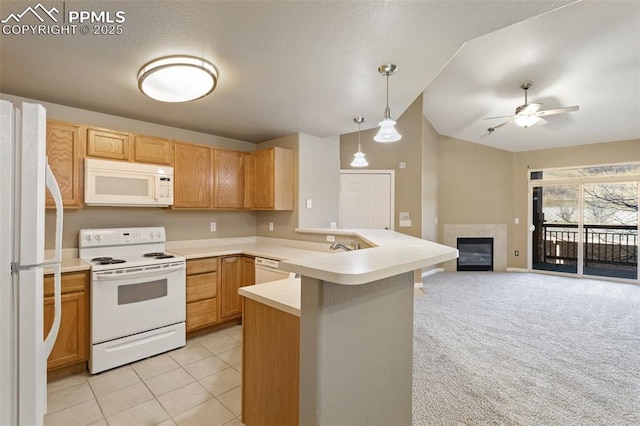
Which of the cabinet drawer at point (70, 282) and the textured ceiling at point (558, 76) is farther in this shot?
the textured ceiling at point (558, 76)

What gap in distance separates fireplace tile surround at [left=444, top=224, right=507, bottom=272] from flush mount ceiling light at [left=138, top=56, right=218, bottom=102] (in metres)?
5.84

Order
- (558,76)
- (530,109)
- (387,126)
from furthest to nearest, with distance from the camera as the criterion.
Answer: (530,109)
(558,76)
(387,126)

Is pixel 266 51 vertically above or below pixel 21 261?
above

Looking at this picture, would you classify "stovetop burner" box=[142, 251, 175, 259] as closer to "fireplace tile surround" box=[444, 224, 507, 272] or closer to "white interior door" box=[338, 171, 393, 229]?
"white interior door" box=[338, 171, 393, 229]

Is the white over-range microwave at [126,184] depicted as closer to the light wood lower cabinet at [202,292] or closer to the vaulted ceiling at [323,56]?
the vaulted ceiling at [323,56]

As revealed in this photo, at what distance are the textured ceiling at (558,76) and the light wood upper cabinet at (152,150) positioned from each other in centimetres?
332

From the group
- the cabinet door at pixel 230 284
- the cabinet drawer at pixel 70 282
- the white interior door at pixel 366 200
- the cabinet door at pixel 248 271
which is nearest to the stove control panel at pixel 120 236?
the cabinet drawer at pixel 70 282

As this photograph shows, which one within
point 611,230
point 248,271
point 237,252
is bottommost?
point 248,271

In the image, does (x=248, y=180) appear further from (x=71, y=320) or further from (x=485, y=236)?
(x=485, y=236)

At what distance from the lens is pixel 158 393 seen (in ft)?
7.07

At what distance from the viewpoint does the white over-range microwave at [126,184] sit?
271 centimetres

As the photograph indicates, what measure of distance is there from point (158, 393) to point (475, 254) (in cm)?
647

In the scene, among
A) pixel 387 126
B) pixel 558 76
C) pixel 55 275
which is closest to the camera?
pixel 55 275

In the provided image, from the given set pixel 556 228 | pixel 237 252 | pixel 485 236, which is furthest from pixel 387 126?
pixel 556 228
